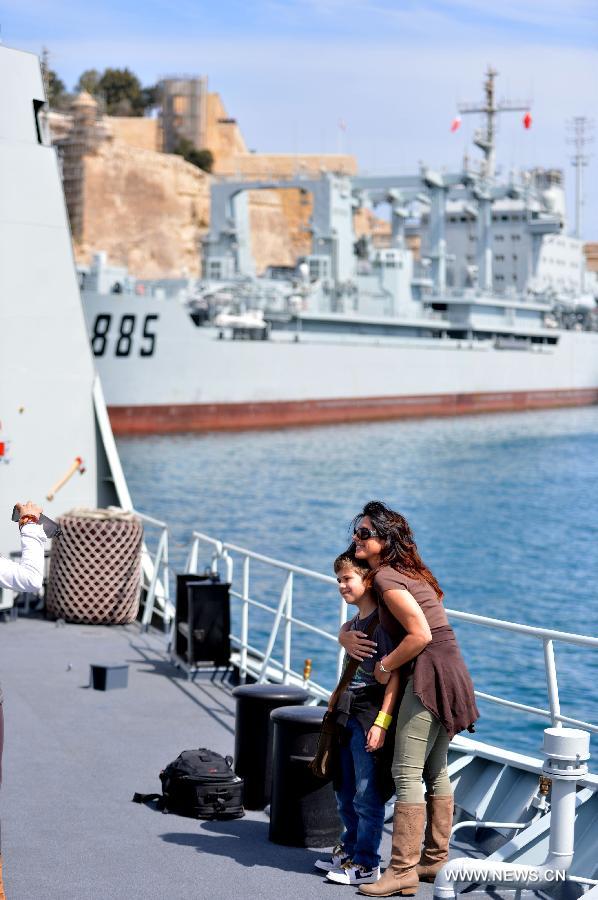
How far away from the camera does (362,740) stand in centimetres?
446

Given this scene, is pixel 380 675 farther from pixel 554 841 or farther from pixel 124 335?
pixel 124 335

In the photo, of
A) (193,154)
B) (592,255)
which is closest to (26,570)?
(193,154)

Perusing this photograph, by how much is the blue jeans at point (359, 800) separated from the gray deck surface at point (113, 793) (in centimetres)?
15

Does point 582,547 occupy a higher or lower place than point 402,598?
lower

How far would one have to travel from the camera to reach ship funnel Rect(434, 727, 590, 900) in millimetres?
4008

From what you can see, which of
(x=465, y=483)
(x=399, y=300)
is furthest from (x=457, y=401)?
(x=465, y=483)

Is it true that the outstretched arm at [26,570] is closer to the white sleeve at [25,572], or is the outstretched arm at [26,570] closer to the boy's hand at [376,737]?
the white sleeve at [25,572]

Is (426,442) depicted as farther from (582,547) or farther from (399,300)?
(582,547)

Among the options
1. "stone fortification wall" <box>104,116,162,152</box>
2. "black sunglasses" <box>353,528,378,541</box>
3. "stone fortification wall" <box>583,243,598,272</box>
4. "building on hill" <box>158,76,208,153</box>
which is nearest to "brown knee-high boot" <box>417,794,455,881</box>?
"black sunglasses" <box>353,528,378,541</box>

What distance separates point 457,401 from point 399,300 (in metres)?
5.27

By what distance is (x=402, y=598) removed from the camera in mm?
4184

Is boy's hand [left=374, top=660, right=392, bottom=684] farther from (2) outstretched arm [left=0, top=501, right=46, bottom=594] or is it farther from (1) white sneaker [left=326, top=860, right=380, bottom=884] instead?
(2) outstretched arm [left=0, top=501, right=46, bottom=594]

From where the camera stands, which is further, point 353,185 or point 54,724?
point 353,185

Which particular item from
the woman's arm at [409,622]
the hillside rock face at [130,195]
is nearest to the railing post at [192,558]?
the woman's arm at [409,622]
